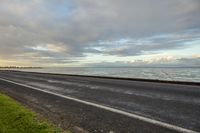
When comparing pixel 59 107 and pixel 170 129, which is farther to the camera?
pixel 59 107

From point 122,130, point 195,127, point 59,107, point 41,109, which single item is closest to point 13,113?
point 41,109

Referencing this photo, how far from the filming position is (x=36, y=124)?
5.68 m

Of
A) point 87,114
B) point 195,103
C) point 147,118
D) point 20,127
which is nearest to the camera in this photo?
point 20,127

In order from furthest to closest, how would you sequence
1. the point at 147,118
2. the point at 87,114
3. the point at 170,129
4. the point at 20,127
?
1. the point at 87,114
2. the point at 147,118
3. the point at 20,127
4. the point at 170,129

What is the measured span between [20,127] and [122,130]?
102 inches

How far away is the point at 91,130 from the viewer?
513cm

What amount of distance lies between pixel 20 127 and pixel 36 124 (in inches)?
16.5

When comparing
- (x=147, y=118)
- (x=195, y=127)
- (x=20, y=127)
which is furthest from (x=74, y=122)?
(x=195, y=127)

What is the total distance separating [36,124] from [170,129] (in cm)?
342

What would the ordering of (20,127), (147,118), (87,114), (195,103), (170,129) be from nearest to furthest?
(170,129), (20,127), (147,118), (87,114), (195,103)

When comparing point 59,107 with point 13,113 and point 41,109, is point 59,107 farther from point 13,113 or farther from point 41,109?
point 13,113

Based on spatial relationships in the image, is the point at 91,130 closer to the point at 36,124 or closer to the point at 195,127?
the point at 36,124

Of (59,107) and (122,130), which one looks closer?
(122,130)

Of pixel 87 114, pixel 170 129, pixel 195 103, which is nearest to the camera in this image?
pixel 170 129
